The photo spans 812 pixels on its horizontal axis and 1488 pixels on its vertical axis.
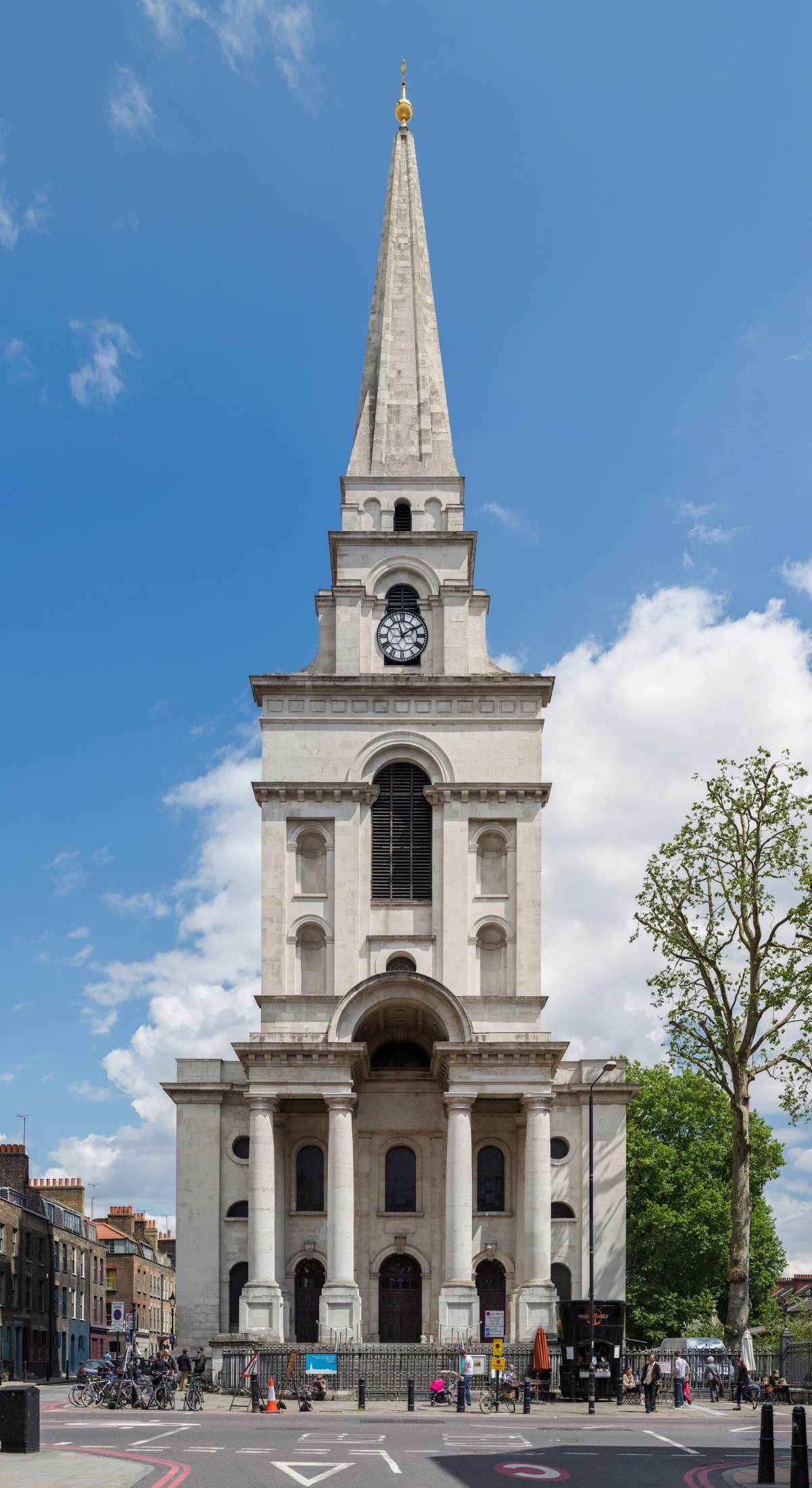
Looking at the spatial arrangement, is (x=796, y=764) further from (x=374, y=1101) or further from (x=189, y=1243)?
(x=189, y=1243)

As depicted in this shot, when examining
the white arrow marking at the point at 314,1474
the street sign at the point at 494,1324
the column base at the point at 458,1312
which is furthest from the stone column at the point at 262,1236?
the white arrow marking at the point at 314,1474

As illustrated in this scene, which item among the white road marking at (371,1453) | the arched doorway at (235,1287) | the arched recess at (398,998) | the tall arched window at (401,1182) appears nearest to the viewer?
the white road marking at (371,1453)

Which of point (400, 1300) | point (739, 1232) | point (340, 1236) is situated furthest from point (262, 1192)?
point (739, 1232)

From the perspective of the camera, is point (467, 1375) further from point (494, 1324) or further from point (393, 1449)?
point (393, 1449)

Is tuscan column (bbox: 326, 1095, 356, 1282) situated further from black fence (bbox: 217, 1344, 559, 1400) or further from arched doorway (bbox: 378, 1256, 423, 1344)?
black fence (bbox: 217, 1344, 559, 1400)

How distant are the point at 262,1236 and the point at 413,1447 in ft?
83.4

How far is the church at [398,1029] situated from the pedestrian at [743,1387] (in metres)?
10.6

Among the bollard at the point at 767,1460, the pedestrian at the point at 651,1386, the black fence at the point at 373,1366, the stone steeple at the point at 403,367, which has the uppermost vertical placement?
the stone steeple at the point at 403,367

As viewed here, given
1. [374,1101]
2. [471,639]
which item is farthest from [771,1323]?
[471,639]

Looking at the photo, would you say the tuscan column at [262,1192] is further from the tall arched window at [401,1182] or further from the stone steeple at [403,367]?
the stone steeple at [403,367]

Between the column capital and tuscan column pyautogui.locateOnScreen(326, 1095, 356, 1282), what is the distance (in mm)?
5539

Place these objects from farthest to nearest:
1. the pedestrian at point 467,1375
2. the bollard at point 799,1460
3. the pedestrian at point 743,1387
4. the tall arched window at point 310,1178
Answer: the tall arched window at point 310,1178
the pedestrian at point 743,1387
the pedestrian at point 467,1375
the bollard at point 799,1460

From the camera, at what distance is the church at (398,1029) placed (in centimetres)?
5203

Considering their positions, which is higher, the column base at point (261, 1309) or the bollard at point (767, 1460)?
the bollard at point (767, 1460)
